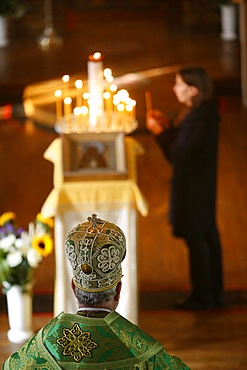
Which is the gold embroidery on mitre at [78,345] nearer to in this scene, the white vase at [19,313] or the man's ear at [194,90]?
the white vase at [19,313]

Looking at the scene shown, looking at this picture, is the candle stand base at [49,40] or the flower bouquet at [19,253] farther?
the candle stand base at [49,40]

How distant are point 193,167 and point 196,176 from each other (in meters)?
0.06

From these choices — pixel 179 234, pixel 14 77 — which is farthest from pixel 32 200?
pixel 14 77

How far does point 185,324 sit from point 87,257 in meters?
3.19

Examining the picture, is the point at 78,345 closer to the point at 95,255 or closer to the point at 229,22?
the point at 95,255

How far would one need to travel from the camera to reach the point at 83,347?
4082 mm

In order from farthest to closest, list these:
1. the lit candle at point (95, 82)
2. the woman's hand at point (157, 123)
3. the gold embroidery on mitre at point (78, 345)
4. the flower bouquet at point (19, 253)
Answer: the woman's hand at point (157, 123)
the lit candle at point (95, 82)
the flower bouquet at point (19, 253)
the gold embroidery on mitre at point (78, 345)

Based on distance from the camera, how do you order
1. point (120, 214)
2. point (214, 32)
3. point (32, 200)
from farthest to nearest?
1. point (214, 32)
2. point (32, 200)
3. point (120, 214)

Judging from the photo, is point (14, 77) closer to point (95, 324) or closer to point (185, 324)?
point (185, 324)

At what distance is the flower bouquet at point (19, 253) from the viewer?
6.73 meters

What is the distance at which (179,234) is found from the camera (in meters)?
7.39

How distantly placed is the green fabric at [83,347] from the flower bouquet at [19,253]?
2.57m

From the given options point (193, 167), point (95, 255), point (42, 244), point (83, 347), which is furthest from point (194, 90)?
point (83, 347)

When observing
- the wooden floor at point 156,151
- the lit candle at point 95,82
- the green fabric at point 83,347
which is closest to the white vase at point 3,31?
the wooden floor at point 156,151
